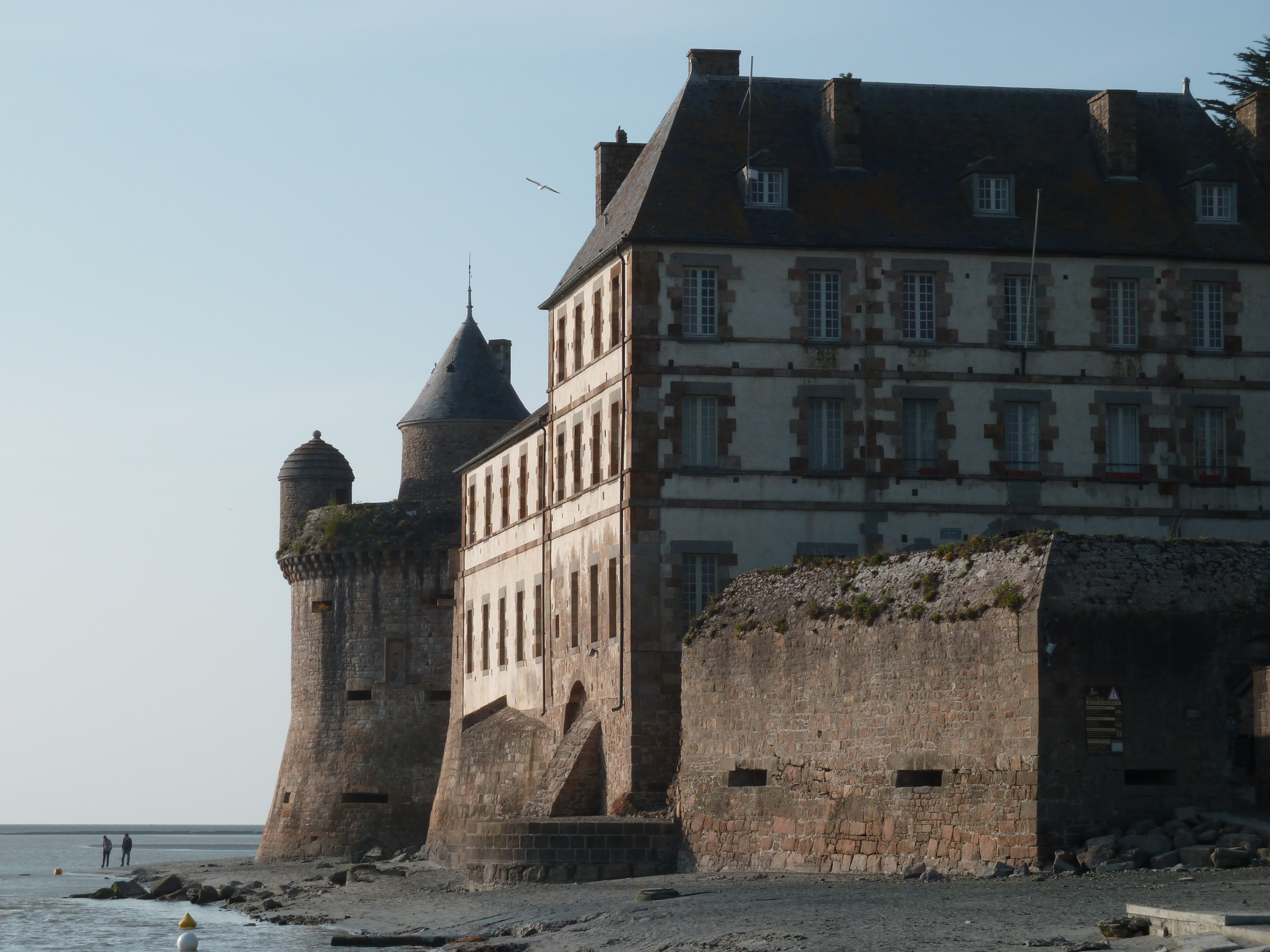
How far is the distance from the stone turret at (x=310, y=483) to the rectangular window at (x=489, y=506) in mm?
11838

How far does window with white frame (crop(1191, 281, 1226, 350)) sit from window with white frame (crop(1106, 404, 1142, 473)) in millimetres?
2006

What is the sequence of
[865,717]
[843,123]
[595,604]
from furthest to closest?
[843,123], [595,604], [865,717]

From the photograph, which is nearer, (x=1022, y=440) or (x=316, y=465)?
(x=1022, y=440)

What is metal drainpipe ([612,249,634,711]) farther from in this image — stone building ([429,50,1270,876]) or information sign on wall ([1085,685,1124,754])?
information sign on wall ([1085,685,1124,754])

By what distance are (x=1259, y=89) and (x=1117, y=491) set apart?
12.0 metres

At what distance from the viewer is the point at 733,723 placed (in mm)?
37781

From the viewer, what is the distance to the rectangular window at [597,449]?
152 ft

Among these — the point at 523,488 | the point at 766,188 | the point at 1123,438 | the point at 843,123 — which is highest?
the point at 843,123

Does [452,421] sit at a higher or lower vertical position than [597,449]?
higher

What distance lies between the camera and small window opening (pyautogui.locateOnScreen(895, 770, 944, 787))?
32.4 m

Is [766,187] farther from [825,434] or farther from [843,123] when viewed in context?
[825,434]

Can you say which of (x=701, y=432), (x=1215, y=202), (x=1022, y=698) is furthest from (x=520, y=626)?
(x=1022, y=698)

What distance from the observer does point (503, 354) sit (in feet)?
240

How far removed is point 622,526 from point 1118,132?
45.8ft
